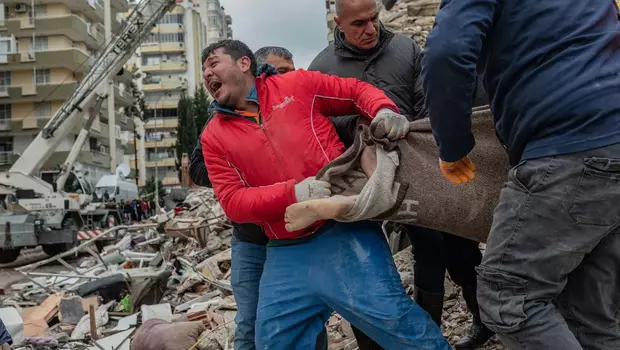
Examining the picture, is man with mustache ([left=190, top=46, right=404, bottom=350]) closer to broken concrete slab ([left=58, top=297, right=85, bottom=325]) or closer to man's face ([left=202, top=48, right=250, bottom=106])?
man's face ([left=202, top=48, right=250, bottom=106])

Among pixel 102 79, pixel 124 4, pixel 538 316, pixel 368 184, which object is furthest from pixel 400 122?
pixel 124 4

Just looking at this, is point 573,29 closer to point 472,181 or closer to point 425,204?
point 472,181

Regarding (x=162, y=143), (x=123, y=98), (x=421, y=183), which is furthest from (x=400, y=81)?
(x=162, y=143)

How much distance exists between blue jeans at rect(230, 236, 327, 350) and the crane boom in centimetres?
1667

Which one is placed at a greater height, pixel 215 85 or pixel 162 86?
pixel 162 86

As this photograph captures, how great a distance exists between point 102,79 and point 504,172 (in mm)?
19384

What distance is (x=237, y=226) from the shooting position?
3590 millimetres

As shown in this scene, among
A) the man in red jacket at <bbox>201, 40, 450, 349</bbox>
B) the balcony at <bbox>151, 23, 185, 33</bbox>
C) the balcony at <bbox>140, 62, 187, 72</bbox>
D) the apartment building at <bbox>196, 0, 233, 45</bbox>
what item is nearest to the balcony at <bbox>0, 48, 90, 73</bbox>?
the balcony at <bbox>140, 62, 187, 72</bbox>

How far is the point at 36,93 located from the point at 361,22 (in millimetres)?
46668

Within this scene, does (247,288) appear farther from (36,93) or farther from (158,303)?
(36,93)

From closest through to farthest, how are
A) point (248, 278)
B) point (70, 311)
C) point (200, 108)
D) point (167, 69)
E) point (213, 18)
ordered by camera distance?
1. point (248, 278)
2. point (70, 311)
3. point (200, 108)
4. point (167, 69)
5. point (213, 18)

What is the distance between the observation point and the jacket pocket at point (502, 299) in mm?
1957

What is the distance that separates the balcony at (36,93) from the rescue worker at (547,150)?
46.6 m

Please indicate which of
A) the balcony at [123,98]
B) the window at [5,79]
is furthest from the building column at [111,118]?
the window at [5,79]
